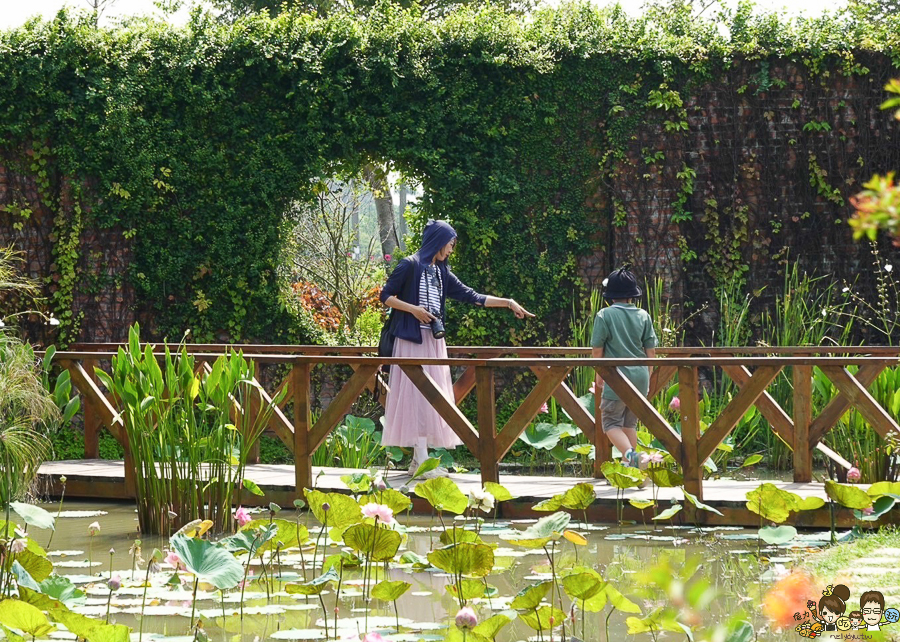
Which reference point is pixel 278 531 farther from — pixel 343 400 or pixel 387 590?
pixel 343 400

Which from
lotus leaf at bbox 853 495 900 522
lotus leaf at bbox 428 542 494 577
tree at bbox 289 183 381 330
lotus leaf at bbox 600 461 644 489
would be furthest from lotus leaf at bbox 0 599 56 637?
tree at bbox 289 183 381 330

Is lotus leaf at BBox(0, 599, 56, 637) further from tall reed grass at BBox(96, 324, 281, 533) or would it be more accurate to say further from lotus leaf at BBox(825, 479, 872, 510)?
lotus leaf at BBox(825, 479, 872, 510)

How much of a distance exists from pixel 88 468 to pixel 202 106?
12.2 feet

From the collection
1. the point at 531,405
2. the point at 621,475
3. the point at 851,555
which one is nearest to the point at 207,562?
the point at 621,475

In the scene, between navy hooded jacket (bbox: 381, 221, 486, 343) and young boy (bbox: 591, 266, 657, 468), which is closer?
young boy (bbox: 591, 266, 657, 468)

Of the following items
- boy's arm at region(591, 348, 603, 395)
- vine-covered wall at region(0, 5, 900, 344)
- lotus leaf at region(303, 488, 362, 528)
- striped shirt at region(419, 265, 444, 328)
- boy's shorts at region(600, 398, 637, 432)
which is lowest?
lotus leaf at region(303, 488, 362, 528)

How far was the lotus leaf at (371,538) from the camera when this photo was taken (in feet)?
11.3

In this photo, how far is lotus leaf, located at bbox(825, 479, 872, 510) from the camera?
4.11 meters

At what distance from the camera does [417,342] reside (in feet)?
20.3

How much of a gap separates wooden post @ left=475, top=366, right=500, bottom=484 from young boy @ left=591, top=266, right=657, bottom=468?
60 cm

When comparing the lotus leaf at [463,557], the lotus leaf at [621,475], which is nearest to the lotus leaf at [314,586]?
the lotus leaf at [463,557]

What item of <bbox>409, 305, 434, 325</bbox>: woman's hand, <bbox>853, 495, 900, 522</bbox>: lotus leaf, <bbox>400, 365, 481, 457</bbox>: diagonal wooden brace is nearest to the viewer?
<bbox>853, 495, 900, 522</bbox>: lotus leaf

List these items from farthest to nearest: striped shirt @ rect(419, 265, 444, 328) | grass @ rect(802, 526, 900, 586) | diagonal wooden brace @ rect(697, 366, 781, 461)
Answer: striped shirt @ rect(419, 265, 444, 328), diagonal wooden brace @ rect(697, 366, 781, 461), grass @ rect(802, 526, 900, 586)
